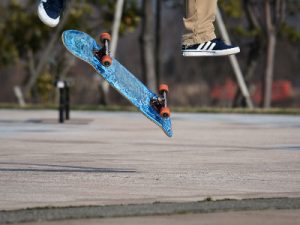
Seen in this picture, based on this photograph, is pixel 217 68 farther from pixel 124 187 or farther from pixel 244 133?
pixel 124 187

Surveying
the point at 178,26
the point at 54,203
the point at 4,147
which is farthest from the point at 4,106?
the point at 178,26

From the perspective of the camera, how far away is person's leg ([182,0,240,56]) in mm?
10297

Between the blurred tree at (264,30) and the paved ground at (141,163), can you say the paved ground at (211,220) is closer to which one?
the paved ground at (141,163)

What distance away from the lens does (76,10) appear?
142 feet

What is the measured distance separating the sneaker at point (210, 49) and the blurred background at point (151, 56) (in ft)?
33.8

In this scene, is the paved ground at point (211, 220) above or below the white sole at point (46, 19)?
below

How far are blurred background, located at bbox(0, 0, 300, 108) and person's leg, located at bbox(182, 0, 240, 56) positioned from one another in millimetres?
10274

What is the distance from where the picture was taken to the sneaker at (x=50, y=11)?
33.0ft

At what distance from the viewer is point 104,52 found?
10.6 m

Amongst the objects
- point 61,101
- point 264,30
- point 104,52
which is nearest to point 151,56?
point 264,30

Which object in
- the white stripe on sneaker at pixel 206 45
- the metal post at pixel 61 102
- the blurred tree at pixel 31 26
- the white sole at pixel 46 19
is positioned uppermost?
the blurred tree at pixel 31 26

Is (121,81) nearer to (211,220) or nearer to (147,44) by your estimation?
(211,220)

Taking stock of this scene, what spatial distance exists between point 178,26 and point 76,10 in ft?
103

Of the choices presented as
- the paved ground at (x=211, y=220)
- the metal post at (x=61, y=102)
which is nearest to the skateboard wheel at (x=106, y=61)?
the paved ground at (x=211, y=220)
